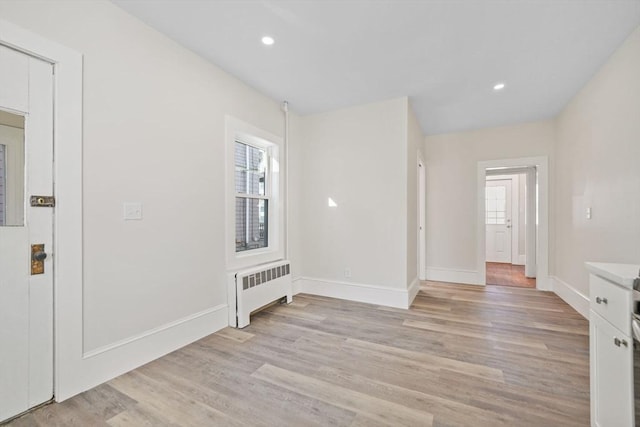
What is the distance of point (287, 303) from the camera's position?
141 inches

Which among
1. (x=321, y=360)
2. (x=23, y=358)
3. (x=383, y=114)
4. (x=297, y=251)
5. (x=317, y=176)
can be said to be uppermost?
(x=383, y=114)

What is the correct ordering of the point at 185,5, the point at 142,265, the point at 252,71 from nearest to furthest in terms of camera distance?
the point at 185,5 < the point at 142,265 < the point at 252,71

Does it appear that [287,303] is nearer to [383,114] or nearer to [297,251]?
[297,251]

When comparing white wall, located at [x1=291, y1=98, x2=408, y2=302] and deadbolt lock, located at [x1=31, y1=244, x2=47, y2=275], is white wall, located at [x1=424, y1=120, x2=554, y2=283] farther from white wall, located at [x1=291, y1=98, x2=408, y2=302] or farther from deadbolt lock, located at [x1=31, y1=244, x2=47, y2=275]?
deadbolt lock, located at [x1=31, y1=244, x2=47, y2=275]

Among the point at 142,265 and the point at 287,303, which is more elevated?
the point at 142,265

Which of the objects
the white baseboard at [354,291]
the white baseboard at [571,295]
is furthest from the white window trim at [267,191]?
the white baseboard at [571,295]

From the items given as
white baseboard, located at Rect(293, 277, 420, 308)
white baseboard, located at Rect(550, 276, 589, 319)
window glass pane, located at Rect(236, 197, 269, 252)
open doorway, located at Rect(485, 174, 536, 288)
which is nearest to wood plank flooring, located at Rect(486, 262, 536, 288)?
open doorway, located at Rect(485, 174, 536, 288)

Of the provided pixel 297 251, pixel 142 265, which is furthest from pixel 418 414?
pixel 297 251

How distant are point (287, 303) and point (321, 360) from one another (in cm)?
145

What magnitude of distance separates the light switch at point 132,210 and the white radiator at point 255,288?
1096 millimetres

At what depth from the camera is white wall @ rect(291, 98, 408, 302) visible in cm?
348

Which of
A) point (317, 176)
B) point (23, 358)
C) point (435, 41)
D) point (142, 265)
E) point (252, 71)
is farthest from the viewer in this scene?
point (317, 176)

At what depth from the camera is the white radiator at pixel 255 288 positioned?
9.29 feet

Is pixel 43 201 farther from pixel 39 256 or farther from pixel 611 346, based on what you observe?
pixel 611 346
